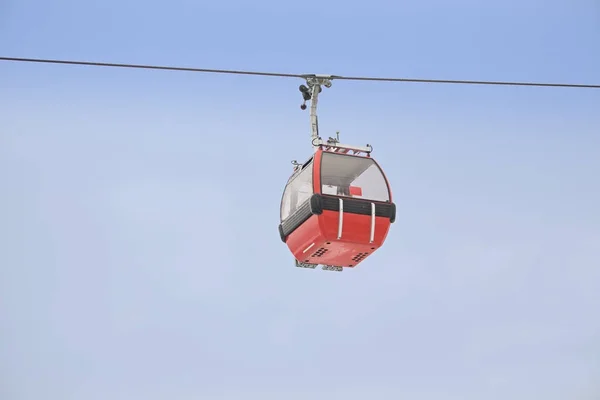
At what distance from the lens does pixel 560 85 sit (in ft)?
58.0

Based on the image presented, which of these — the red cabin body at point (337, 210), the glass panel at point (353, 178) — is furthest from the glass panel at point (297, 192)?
the glass panel at point (353, 178)

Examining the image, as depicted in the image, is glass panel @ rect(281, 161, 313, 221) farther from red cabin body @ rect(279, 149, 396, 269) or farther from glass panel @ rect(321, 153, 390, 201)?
glass panel @ rect(321, 153, 390, 201)

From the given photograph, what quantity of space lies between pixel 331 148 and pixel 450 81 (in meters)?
2.47

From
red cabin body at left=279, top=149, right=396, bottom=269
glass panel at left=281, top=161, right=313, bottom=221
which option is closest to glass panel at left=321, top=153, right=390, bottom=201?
red cabin body at left=279, top=149, right=396, bottom=269

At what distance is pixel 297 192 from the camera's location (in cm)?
1902

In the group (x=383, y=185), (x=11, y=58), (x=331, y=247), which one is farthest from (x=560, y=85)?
(x=11, y=58)

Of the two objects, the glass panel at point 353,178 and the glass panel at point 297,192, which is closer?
the glass panel at point 353,178

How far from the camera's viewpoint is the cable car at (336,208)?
1789 centimetres

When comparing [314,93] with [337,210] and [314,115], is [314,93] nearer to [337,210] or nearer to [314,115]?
[314,115]

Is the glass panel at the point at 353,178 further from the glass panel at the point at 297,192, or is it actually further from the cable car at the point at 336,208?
the glass panel at the point at 297,192

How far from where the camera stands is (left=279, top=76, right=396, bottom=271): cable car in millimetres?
17891

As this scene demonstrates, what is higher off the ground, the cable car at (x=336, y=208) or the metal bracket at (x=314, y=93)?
the metal bracket at (x=314, y=93)

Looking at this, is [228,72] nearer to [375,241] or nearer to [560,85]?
[375,241]

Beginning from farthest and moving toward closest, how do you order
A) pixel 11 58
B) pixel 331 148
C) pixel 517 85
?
pixel 331 148 → pixel 517 85 → pixel 11 58
